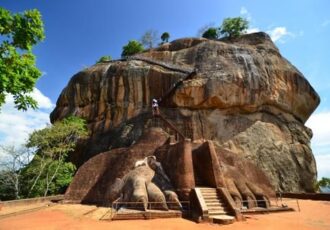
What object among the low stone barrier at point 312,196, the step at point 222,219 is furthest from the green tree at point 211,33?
the step at point 222,219

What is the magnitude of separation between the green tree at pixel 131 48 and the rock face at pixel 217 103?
10832mm

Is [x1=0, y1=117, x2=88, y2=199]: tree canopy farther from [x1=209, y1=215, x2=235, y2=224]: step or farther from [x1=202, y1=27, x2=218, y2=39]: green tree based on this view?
[x1=202, y1=27, x2=218, y2=39]: green tree

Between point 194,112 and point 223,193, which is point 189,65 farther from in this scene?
point 223,193

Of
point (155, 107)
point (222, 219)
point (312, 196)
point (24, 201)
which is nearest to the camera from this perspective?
point (222, 219)

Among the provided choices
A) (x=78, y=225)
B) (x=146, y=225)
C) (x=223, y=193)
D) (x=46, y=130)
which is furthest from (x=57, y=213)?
(x=46, y=130)

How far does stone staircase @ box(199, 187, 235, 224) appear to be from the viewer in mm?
11023

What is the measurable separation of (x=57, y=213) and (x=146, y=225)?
5787 mm

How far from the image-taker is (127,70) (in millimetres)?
31141

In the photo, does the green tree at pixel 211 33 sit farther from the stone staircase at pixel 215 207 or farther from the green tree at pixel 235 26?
the stone staircase at pixel 215 207

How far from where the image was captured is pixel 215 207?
1220cm

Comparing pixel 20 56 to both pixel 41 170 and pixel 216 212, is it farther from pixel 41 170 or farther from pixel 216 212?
pixel 41 170

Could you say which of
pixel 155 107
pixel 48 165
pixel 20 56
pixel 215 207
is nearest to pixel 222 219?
pixel 215 207

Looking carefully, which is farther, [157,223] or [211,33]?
[211,33]

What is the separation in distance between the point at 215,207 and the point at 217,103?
17333 mm
